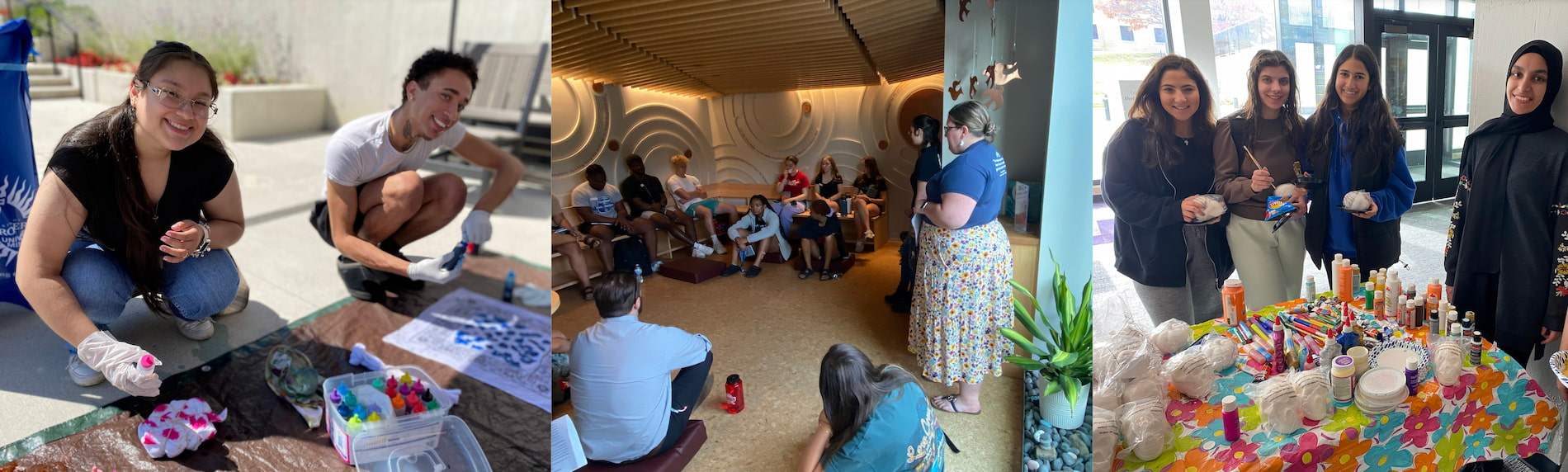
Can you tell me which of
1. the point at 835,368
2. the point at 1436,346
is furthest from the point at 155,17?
the point at 1436,346

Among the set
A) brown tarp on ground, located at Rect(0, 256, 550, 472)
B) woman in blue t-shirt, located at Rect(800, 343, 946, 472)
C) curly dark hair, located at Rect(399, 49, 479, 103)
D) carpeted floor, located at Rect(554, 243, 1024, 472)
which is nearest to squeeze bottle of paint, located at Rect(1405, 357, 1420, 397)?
carpeted floor, located at Rect(554, 243, 1024, 472)

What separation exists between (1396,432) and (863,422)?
1.54 meters

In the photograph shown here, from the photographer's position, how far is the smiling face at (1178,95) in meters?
1.92

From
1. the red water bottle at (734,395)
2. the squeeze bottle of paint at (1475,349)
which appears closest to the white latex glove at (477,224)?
the red water bottle at (734,395)

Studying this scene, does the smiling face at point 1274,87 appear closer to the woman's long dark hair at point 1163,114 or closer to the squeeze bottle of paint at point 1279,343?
the woman's long dark hair at point 1163,114

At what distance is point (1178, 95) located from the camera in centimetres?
194

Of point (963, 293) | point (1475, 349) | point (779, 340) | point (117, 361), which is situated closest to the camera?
point (117, 361)

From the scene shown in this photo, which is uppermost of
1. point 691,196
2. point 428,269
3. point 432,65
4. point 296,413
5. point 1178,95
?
point 432,65

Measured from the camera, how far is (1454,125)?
196cm

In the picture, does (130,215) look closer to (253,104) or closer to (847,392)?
(253,104)

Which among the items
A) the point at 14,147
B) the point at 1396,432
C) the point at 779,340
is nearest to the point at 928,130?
the point at 779,340

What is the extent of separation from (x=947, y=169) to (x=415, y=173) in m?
1.57

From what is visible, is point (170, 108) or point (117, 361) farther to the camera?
point (117, 361)

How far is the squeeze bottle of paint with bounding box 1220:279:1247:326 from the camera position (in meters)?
2.05
